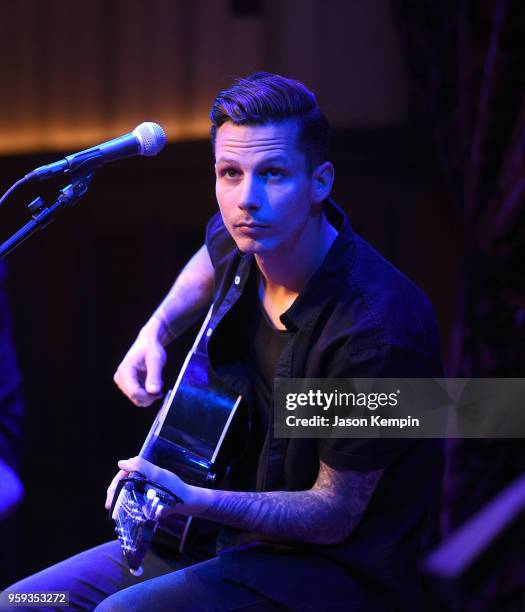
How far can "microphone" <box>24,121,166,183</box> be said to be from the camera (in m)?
1.63

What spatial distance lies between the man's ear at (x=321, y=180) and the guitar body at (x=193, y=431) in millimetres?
510

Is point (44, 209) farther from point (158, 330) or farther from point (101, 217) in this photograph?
point (101, 217)

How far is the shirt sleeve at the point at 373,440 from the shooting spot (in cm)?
168

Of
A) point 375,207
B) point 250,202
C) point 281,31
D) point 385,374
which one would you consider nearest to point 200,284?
point 250,202

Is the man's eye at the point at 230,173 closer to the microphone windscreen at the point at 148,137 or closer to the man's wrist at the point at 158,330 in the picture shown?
the microphone windscreen at the point at 148,137

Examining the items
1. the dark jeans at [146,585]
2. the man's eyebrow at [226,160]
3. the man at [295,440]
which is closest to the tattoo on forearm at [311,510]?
the man at [295,440]

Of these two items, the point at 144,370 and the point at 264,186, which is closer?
the point at 264,186

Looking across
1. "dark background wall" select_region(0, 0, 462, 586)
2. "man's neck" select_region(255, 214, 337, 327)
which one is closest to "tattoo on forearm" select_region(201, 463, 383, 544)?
"man's neck" select_region(255, 214, 337, 327)

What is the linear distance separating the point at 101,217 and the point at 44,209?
2.03 m

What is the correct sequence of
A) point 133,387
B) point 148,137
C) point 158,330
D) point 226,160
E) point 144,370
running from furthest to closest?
1. point 158,330
2. point 144,370
3. point 133,387
4. point 226,160
5. point 148,137

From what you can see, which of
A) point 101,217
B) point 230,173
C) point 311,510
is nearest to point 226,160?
point 230,173

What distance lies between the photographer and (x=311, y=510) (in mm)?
1687

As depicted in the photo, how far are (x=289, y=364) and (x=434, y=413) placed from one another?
13.7 inches

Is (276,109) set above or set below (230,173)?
above
